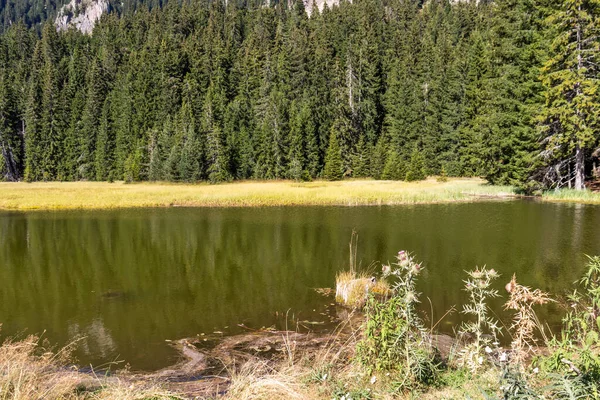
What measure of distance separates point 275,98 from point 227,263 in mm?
53145

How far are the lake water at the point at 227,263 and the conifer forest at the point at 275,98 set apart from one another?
1844 cm

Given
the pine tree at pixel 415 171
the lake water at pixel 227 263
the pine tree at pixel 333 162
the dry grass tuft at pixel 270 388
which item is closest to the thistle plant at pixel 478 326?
the dry grass tuft at pixel 270 388

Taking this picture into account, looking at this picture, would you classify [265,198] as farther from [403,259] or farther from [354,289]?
[403,259]

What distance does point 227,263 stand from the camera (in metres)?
17.2

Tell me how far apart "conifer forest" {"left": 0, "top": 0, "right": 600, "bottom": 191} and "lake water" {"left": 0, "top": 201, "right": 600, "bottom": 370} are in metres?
18.4

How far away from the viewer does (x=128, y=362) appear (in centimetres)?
857

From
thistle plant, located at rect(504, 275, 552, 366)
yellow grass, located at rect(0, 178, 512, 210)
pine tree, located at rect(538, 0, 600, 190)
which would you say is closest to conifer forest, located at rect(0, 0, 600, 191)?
pine tree, located at rect(538, 0, 600, 190)

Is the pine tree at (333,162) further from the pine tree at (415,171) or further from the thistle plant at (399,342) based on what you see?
the thistle plant at (399,342)

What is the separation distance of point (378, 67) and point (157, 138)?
36304 mm

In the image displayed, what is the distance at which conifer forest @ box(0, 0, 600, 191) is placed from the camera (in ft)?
177

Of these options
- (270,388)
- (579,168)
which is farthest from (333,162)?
(270,388)

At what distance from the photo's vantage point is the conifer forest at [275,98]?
2125 inches

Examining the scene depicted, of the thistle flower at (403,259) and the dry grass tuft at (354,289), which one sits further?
the dry grass tuft at (354,289)

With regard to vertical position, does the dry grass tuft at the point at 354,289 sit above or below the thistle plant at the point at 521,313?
below
